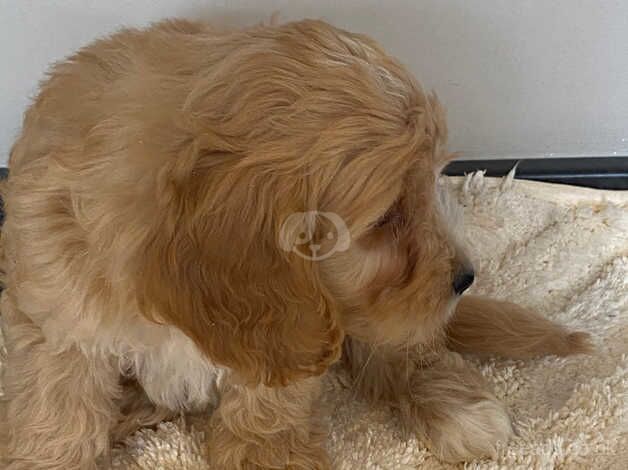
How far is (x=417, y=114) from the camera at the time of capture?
147 cm

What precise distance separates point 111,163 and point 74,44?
935 millimetres

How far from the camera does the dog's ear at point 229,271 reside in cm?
135

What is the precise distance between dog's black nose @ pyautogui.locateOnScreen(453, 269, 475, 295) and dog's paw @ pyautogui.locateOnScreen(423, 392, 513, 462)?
409mm

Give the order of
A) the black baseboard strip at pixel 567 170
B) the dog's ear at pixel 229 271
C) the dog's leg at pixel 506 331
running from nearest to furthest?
the dog's ear at pixel 229 271
the dog's leg at pixel 506 331
the black baseboard strip at pixel 567 170

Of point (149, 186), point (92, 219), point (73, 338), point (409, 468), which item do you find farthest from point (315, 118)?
point (409, 468)

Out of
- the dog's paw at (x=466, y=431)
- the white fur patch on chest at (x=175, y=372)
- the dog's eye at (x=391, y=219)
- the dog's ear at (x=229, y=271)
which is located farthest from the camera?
the dog's paw at (x=466, y=431)

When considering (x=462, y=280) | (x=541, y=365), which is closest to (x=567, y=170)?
(x=541, y=365)

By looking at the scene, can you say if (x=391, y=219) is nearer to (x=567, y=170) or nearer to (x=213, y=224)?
(x=213, y=224)

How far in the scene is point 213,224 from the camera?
4.44 ft

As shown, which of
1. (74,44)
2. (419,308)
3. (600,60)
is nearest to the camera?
(419,308)

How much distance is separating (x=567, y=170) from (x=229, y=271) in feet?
5.03

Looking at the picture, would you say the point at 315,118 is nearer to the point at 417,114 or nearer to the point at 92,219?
the point at 417,114

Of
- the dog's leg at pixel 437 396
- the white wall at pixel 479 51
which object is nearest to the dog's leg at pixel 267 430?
the dog's leg at pixel 437 396

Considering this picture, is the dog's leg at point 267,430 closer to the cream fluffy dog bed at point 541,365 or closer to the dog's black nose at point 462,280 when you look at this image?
the cream fluffy dog bed at point 541,365
